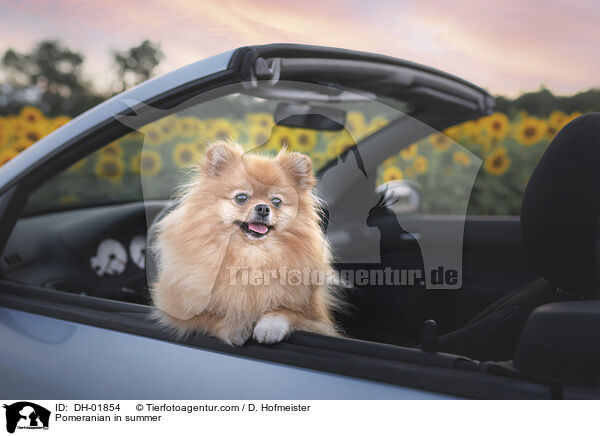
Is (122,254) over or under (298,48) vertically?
under

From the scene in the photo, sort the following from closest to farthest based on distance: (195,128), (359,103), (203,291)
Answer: (203,291) < (195,128) < (359,103)

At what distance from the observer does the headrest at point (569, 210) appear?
1.30 metres

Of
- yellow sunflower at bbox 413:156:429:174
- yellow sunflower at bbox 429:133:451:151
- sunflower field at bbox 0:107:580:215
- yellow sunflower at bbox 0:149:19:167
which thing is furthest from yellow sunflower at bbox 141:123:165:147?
yellow sunflower at bbox 0:149:19:167

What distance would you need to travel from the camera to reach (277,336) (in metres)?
1.43

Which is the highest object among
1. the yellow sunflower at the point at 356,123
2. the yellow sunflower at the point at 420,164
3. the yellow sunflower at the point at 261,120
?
the yellow sunflower at the point at 420,164

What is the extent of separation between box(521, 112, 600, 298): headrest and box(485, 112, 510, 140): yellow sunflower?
1.56 m

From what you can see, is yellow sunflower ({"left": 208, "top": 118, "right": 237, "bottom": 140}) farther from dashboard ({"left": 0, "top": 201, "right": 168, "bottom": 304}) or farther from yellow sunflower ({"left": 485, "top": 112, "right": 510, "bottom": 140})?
yellow sunflower ({"left": 485, "top": 112, "right": 510, "bottom": 140})

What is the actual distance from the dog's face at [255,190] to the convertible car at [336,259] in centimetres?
14

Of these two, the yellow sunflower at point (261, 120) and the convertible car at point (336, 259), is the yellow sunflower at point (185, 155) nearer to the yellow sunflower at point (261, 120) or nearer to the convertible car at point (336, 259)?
the convertible car at point (336, 259)
